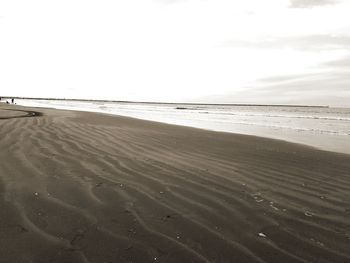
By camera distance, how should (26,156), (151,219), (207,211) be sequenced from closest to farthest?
1. (151,219)
2. (207,211)
3. (26,156)

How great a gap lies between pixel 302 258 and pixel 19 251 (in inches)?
89.6

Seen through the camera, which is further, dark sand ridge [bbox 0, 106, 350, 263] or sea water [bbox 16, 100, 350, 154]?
sea water [bbox 16, 100, 350, 154]

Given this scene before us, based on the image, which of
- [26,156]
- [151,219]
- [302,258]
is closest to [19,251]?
[151,219]

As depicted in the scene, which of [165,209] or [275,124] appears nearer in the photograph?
[165,209]

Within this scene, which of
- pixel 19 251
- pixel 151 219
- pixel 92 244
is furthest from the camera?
pixel 151 219

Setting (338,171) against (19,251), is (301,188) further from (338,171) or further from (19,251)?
(19,251)

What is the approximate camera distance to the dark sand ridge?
2928 millimetres

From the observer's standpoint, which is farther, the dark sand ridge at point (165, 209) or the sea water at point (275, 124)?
the sea water at point (275, 124)

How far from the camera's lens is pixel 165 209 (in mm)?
3934

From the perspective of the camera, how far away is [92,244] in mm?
2949

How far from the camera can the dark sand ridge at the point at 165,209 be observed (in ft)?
9.61

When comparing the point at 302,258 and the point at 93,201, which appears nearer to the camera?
the point at 302,258

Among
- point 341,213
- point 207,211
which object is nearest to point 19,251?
point 207,211

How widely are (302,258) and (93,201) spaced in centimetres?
230
